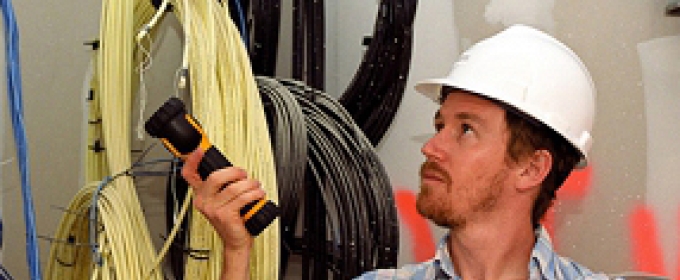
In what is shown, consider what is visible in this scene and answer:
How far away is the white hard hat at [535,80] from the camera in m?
1.48

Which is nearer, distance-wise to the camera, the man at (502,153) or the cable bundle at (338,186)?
the man at (502,153)

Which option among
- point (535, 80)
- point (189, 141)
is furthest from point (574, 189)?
point (189, 141)

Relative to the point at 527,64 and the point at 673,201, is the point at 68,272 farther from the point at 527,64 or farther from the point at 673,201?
the point at 673,201

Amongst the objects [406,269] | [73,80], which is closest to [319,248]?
[406,269]

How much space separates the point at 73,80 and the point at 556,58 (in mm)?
1099

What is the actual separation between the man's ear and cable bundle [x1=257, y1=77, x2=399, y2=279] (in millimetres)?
405

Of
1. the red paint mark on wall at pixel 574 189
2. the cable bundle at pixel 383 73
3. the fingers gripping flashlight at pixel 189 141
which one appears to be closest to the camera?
the fingers gripping flashlight at pixel 189 141

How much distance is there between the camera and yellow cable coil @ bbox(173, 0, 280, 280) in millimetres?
1466

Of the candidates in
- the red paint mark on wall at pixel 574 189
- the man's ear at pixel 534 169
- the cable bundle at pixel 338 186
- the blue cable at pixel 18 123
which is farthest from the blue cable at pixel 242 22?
the red paint mark on wall at pixel 574 189

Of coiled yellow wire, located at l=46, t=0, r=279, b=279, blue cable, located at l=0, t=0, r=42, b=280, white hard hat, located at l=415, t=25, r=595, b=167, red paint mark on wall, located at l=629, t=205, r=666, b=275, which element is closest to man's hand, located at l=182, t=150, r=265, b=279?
coiled yellow wire, located at l=46, t=0, r=279, b=279

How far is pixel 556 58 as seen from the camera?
1.53m

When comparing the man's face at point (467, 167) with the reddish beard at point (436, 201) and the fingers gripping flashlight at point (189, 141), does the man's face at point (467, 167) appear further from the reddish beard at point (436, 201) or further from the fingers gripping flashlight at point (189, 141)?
the fingers gripping flashlight at point (189, 141)

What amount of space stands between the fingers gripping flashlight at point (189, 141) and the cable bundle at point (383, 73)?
801 mm

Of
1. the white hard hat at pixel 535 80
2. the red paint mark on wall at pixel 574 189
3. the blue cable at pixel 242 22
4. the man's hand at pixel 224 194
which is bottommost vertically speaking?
the red paint mark on wall at pixel 574 189
